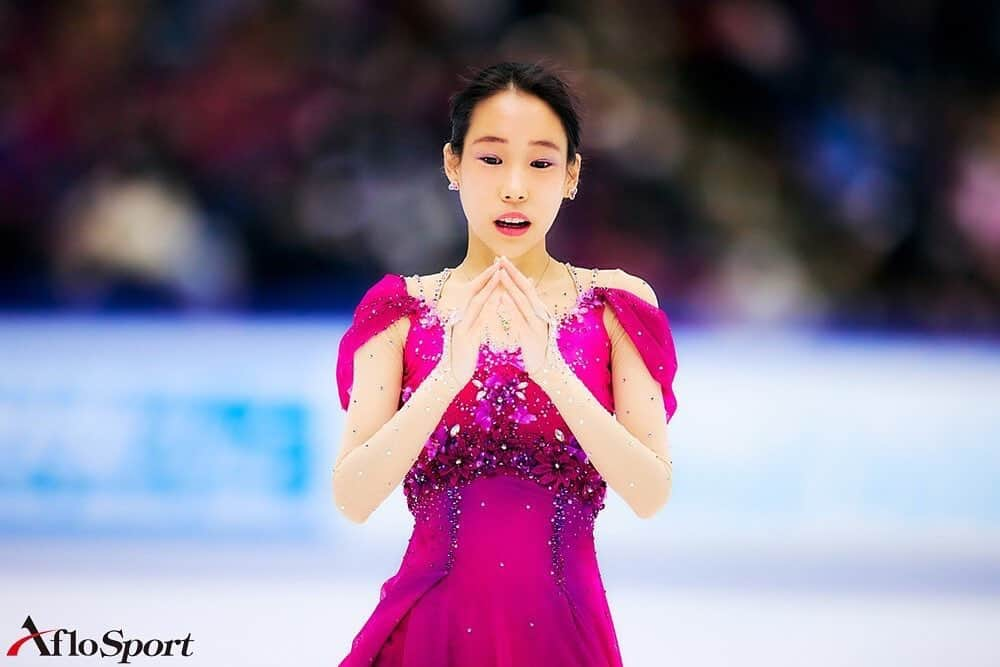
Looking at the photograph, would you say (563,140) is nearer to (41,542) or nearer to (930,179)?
(41,542)

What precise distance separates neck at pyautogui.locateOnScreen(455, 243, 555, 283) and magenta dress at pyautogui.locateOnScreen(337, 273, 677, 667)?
80 millimetres

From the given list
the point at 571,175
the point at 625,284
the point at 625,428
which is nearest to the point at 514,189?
the point at 571,175

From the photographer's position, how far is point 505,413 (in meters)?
2.13

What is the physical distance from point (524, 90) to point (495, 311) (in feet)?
1.29

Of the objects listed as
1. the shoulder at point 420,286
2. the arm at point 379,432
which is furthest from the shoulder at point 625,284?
the arm at point 379,432

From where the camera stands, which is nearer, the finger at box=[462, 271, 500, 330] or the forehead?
the finger at box=[462, 271, 500, 330]

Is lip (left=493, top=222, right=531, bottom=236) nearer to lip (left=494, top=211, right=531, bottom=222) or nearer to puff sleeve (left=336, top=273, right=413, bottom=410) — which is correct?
lip (left=494, top=211, right=531, bottom=222)

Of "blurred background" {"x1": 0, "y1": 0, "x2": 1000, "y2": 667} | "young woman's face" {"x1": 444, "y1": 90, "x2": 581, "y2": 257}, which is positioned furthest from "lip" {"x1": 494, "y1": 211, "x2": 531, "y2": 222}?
"blurred background" {"x1": 0, "y1": 0, "x2": 1000, "y2": 667}

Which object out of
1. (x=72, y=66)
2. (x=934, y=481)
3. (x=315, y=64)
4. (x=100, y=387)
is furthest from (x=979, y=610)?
(x=72, y=66)

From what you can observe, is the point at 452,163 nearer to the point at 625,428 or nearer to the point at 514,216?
the point at 514,216

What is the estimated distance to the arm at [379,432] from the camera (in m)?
1.95

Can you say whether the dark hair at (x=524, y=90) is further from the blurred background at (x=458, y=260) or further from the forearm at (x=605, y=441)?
the blurred background at (x=458, y=260)

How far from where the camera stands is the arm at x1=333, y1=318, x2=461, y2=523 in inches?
76.7

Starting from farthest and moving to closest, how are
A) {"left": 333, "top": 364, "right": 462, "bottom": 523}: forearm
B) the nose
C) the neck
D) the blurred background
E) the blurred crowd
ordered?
the blurred crowd
the blurred background
the neck
the nose
{"left": 333, "top": 364, "right": 462, "bottom": 523}: forearm
